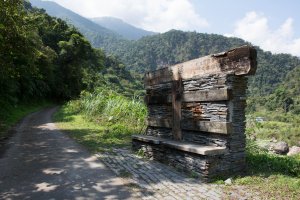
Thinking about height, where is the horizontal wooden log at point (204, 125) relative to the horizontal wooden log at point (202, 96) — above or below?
below

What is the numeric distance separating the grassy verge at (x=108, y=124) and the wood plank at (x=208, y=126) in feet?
10.8

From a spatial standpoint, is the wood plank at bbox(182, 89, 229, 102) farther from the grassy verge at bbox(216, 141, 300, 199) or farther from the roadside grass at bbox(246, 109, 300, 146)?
the roadside grass at bbox(246, 109, 300, 146)

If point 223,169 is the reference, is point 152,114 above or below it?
above

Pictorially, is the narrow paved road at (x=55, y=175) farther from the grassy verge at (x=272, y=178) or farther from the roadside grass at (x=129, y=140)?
the grassy verge at (x=272, y=178)

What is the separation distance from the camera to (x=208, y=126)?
21.9 ft

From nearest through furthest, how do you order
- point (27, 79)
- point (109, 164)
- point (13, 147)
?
point (109, 164), point (13, 147), point (27, 79)

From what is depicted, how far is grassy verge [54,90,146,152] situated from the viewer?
36.2ft

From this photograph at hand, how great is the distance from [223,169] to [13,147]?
7090 mm

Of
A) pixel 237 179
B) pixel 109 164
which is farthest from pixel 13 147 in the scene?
pixel 237 179

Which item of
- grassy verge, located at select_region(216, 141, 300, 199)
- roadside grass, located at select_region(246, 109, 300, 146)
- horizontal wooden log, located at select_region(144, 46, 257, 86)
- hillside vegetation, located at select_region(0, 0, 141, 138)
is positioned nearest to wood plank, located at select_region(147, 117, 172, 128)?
horizontal wooden log, located at select_region(144, 46, 257, 86)

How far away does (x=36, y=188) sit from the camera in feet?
19.7

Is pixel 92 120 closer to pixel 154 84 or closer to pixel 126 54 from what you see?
pixel 154 84

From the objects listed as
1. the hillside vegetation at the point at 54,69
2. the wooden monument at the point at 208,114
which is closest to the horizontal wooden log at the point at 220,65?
the wooden monument at the point at 208,114

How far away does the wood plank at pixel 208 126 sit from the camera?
6.21 m
